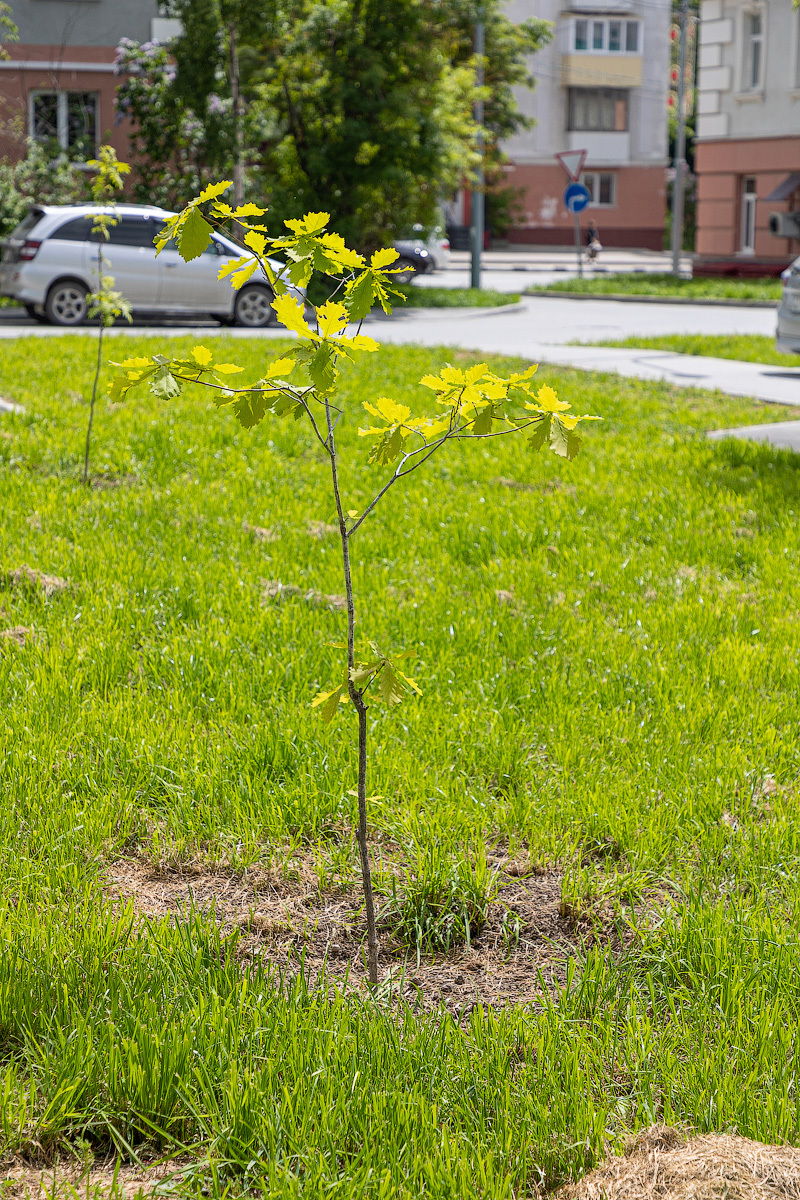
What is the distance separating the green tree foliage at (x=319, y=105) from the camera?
912 inches

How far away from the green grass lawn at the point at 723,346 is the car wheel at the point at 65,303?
25.9 ft

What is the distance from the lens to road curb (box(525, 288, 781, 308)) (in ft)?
88.8

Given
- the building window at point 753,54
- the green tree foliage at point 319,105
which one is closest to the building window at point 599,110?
the building window at point 753,54

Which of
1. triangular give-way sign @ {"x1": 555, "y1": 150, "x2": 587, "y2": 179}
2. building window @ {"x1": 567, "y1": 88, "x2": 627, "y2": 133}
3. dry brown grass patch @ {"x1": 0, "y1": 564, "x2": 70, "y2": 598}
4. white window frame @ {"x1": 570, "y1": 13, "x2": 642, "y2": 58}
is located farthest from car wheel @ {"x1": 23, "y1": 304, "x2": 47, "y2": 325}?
white window frame @ {"x1": 570, "y1": 13, "x2": 642, "y2": 58}

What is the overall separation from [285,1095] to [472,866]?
1098mm

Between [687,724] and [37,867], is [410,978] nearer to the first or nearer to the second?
[37,867]

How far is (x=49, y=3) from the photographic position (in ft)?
86.6

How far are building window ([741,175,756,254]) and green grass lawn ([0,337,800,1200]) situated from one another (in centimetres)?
3387

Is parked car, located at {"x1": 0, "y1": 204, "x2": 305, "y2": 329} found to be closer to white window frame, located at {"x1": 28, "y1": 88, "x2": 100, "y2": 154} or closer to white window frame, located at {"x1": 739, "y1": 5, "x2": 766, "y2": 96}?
white window frame, located at {"x1": 28, "y1": 88, "x2": 100, "y2": 154}

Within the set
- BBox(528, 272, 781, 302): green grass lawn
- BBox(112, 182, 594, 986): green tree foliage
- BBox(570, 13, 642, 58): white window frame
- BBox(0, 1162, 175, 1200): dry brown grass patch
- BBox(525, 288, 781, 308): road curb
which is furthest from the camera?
BBox(570, 13, 642, 58): white window frame

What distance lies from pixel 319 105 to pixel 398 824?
77.6 ft

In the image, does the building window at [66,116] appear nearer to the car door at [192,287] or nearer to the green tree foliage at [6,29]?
the green tree foliage at [6,29]

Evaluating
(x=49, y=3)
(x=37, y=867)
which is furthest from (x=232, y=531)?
(x=49, y=3)

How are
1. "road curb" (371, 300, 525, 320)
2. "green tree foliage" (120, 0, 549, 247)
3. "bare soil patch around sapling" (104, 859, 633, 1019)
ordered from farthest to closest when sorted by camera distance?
"road curb" (371, 300, 525, 320)
"green tree foliage" (120, 0, 549, 247)
"bare soil patch around sapling" (104, 859, 633, 1019)
